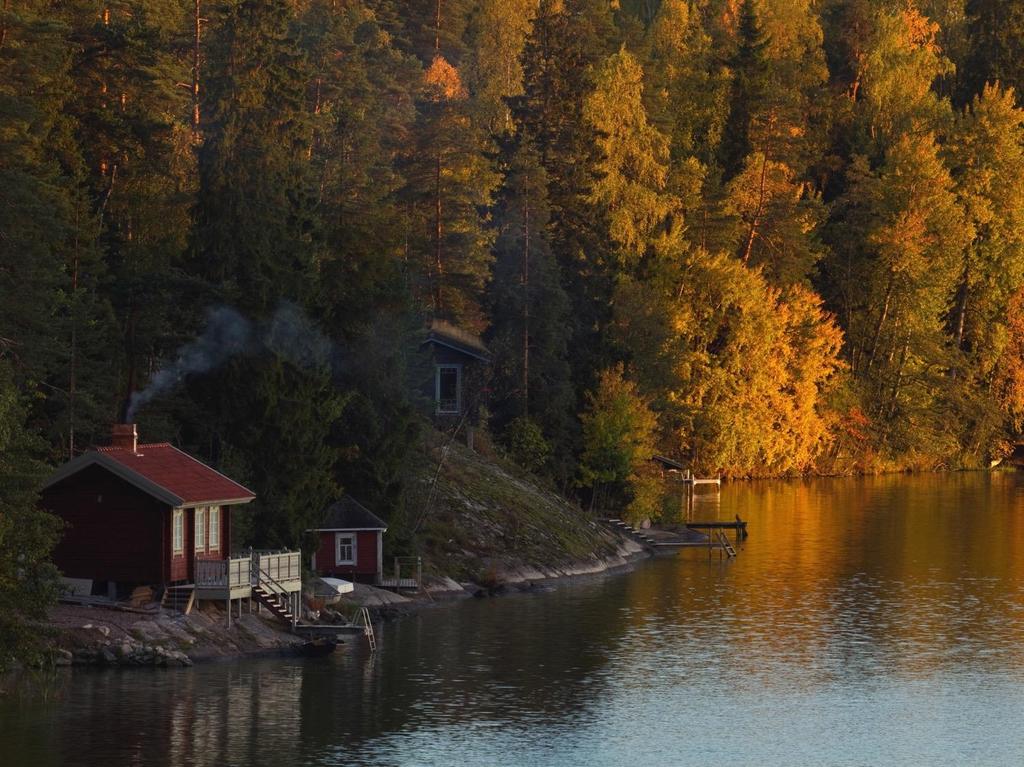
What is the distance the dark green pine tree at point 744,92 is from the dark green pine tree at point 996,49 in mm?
25304

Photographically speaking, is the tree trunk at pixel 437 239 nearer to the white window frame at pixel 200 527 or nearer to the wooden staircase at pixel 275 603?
the wooden staircase at pixel 275 603

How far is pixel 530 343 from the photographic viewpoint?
10119 centimetres

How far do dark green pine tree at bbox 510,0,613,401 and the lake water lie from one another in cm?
2097

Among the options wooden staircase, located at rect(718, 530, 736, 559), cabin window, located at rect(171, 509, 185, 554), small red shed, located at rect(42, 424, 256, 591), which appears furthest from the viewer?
wooden staircase, located at rect(718, 530, 736, 559)

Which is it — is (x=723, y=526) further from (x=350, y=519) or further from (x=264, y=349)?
(x=264, y=349)

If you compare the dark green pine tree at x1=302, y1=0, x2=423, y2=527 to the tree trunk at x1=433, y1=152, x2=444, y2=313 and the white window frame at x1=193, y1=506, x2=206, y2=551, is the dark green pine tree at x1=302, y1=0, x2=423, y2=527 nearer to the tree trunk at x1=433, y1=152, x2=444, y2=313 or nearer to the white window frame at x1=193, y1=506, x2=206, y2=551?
the white window frame at x1=193, y1=506, x2=206, y2=551

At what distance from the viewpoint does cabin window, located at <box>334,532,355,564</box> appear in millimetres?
71938

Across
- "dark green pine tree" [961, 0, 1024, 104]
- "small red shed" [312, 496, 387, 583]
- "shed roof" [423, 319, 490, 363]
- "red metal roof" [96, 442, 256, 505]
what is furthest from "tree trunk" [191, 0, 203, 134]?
"dark green pine tree" [961, 0, 1024, 104]

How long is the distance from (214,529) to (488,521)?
2284 centimetres

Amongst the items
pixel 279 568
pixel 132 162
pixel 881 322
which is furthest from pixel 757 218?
pixel 279 568

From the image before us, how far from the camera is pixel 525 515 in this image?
85500mm

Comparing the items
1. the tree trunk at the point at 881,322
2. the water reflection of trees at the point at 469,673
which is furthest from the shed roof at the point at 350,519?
the tree trunk at the point at 881,322

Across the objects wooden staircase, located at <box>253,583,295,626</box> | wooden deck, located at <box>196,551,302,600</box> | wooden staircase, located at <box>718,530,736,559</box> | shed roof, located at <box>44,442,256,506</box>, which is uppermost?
shed roof, located at <box>44,442,256,506</box>

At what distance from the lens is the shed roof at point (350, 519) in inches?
2817
